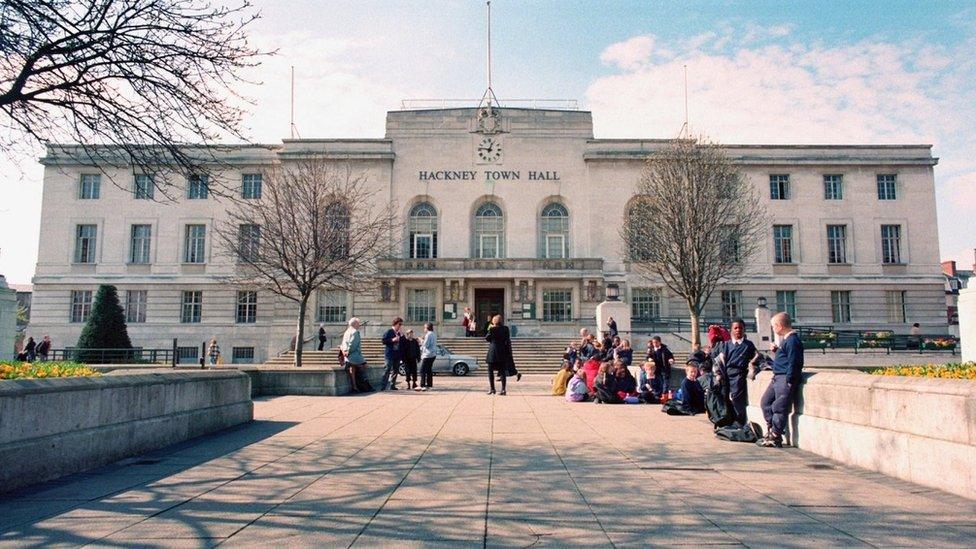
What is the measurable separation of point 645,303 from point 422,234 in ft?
47.5

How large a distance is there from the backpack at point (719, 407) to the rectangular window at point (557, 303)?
30.4 metres

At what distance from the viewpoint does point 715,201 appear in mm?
30000

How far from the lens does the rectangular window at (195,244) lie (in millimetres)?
42562

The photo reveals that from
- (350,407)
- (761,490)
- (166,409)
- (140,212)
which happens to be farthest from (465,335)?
(761,490)

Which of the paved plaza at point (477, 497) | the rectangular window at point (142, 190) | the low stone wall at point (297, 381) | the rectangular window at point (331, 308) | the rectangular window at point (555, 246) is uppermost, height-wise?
the rectangular window at point (555, 246)

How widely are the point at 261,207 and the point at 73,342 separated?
72.6 feet

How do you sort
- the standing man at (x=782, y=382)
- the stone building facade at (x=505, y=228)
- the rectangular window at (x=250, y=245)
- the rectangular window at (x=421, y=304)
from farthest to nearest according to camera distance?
the stone building facade at (x=505, y=228), the rectangular window at (x=421, y=304), the rectangular window at (x=250, y=245), the standing man at (x=782, y=382)

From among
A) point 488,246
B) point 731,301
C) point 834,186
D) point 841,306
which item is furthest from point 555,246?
point 834,186

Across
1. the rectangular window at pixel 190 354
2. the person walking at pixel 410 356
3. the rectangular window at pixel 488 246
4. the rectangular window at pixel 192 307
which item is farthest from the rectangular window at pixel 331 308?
the person walking at pixel 410 356

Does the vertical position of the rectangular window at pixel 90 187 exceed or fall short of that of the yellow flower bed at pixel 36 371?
it exceeds it

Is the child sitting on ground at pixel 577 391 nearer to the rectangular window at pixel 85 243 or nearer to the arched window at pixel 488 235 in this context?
the arched window at pixel 488 235

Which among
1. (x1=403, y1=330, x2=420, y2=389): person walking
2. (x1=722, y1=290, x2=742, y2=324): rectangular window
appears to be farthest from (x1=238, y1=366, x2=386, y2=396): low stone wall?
(x1=722, y1=290, x2=742, y2=324): rectangular window

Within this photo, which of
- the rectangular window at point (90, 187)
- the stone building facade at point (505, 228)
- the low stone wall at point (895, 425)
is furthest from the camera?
the rectangular window at point (90, 187)

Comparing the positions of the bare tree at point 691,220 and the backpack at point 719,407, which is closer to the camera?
the backpack at point 719,407
